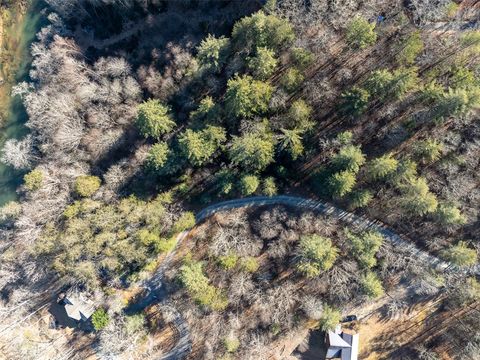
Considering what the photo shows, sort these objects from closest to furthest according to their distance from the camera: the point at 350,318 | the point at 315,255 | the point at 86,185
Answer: the point at 315,255, the point at 350,318, the point at 86,185

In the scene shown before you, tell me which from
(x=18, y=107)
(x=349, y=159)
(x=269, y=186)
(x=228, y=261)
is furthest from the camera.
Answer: (x=18, y=107)

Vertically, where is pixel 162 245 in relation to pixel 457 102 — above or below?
below

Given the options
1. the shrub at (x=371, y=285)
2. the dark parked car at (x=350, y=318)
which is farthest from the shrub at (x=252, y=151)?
the dark parked car at (x=350, y=318)

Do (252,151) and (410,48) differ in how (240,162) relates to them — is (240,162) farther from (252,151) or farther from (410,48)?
(410,48)

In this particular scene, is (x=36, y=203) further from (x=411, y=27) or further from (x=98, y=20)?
(x=411, y=27)

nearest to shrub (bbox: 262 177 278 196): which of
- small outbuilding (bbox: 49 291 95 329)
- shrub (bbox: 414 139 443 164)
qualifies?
shrub (bbox: 414 139 443 164)

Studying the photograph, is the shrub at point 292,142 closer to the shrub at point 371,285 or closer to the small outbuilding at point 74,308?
the shrub at point 371,285

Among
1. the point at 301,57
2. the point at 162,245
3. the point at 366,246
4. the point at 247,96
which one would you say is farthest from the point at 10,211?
the point at 366,246
